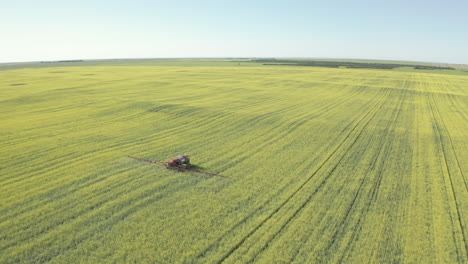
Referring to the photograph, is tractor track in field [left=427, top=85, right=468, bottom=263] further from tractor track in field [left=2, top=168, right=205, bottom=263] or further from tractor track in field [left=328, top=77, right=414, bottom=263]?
tractor track in field [left=2, top=168, right=205, bottom=263]

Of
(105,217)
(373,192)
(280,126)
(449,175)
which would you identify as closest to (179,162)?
(105,217)

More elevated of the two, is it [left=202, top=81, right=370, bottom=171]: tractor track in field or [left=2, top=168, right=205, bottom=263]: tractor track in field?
[left=202, top=81, right=370, bottom=171]: tractor track in field

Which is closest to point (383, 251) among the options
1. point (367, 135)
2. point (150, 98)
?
point (367, 135)

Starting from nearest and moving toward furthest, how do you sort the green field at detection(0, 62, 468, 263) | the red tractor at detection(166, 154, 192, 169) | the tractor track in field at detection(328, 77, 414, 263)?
the green field at detection(0, 62, 468, 263)
the tractor track in field at detection(328, 77, 414, 263)
the red tractor at detection(166, 154, 192, 169)

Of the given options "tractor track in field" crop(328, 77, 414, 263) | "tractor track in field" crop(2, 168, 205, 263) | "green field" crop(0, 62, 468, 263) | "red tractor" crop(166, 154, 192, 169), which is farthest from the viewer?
"red tractor" crop(166, 154, 192, 169)

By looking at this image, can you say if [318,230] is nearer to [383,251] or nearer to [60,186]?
[383,251]

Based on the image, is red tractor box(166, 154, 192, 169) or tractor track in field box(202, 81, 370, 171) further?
tractor track in field box(202, 81, 370, 171)

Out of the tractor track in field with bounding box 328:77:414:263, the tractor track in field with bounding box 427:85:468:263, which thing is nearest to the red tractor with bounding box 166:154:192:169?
the tractor track in field with bounding box 328:77:414:263

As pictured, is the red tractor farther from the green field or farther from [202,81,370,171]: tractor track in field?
[202,81,370,171]: tractor track in field
